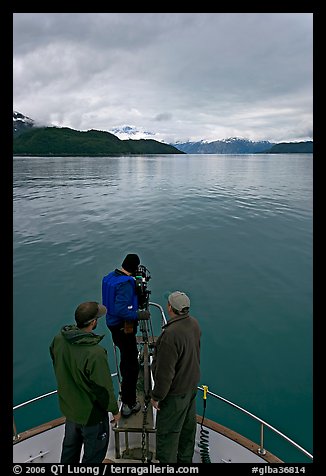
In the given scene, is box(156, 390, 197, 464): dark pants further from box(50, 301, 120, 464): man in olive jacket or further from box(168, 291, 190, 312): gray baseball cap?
box(168, 291, 190, 312): gray baseball cap

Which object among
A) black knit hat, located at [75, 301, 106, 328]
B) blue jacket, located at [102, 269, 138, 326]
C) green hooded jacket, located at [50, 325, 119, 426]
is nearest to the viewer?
green hooded jacket, located at [50, 325, 119, 426]

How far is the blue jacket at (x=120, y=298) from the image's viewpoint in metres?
3.62

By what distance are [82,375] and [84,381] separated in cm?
8

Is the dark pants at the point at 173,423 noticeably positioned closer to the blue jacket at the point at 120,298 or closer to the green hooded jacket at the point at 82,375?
the green hooded jacket at the point at 82,375

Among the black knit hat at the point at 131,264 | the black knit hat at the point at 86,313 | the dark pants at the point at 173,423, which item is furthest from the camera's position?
the black knit hat at the point at 131,264

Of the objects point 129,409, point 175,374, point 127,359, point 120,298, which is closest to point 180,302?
point 175,374

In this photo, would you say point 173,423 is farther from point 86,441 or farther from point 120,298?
point 120,298

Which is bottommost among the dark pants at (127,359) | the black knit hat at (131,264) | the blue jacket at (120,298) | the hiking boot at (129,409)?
the hiking boot at (129,409)

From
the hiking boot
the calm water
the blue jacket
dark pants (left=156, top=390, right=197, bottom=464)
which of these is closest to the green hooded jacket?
dark pants (left=156, top=390, right=197, bottom=464)

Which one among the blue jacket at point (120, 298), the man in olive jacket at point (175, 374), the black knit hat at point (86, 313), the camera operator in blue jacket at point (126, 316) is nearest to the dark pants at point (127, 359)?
the camera operator in blue jacket at point (126, 316)

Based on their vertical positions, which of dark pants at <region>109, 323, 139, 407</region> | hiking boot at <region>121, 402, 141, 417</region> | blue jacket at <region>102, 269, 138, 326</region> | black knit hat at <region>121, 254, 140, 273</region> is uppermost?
black knit hat at <region>121, 254, 140, 273</region>

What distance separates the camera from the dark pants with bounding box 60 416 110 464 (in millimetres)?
2996

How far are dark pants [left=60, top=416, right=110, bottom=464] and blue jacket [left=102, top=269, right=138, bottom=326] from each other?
1.10 meters
